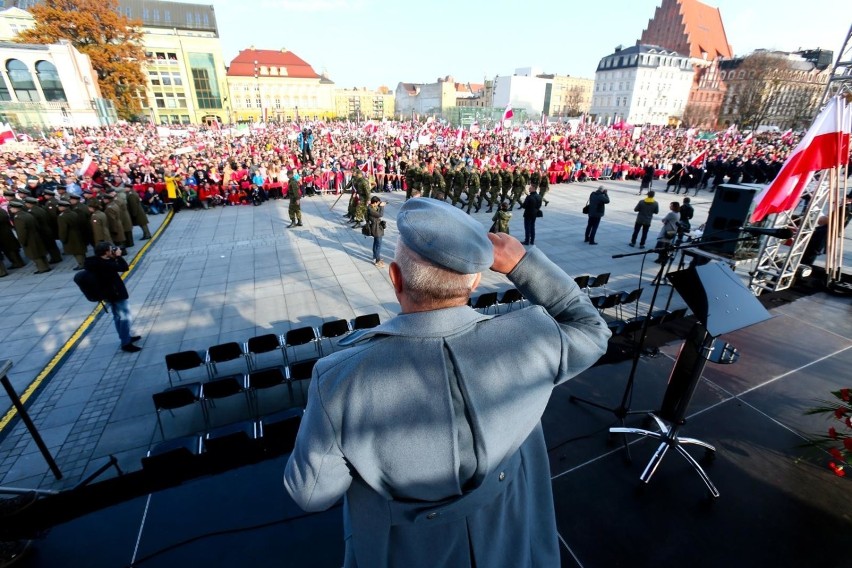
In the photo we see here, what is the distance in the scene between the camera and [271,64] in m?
83.4

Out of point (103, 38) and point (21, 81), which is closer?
point (21, 81)

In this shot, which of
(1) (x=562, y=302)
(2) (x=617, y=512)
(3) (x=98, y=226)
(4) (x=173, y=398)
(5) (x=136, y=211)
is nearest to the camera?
(1) (x=562, y=302)

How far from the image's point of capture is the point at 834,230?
6.80 meters

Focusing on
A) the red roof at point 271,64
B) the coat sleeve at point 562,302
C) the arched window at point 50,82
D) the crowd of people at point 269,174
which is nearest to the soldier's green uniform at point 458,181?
the crowd of people at point 269,174

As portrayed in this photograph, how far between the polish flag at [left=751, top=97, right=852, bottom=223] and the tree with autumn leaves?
194ft

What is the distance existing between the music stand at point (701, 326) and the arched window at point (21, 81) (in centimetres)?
5840

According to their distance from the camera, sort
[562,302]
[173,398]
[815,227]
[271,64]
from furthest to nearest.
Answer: [271,64]
[815,227]
[173,398]
[562,302]

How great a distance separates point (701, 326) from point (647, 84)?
88.8m

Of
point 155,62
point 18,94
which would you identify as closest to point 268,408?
point 18,94

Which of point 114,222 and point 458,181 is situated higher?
point 458,181

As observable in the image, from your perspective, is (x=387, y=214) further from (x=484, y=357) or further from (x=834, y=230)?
(x=484, y=357)

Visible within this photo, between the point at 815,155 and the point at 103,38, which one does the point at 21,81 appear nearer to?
the point at 103,38

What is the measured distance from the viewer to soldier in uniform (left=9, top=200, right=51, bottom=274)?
8992mm

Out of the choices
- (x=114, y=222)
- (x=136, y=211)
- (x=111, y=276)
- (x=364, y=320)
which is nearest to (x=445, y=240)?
(x=364, y=320)
